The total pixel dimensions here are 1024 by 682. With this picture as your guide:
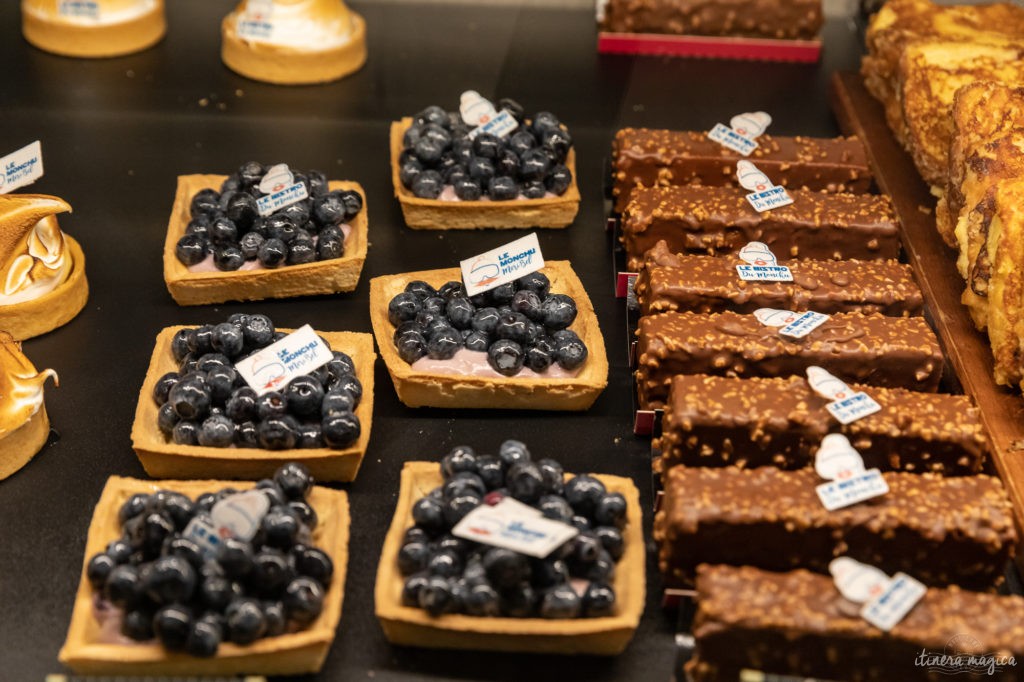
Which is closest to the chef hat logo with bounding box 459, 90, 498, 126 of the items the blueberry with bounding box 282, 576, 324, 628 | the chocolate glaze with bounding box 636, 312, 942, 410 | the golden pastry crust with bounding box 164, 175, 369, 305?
the golden pastry crust with bounding box 164, 175, 369, 305

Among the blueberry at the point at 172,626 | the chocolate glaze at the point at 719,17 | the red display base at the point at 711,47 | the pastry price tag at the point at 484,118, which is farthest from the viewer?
the red display base at the point at 711,47

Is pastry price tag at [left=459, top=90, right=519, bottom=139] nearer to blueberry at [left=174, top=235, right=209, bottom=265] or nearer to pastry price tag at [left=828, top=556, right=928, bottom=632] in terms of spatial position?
blueberry at [left=174, top=235, right=209, bottom=265]

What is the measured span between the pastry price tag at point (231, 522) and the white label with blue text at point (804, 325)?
1370 millimetres

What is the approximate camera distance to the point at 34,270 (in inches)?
124

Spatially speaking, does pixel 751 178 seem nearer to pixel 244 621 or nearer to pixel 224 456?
pixel 224 456

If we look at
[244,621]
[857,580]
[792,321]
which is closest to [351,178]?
[792,321]

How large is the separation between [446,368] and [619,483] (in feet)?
2.06

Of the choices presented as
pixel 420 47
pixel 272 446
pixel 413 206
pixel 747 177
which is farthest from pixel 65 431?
pixel 420 47

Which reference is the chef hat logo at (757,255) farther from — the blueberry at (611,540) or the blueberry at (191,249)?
the blueberry at (191,249)

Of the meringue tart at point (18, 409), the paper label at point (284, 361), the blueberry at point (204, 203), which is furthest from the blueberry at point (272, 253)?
the meringue tart at point (18, 409)

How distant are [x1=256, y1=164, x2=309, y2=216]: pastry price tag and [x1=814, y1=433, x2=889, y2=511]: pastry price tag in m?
1.81

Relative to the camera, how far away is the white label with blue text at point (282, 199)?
11.1 feet

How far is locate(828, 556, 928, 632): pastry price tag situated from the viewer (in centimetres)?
216

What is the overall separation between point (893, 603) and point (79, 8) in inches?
156
